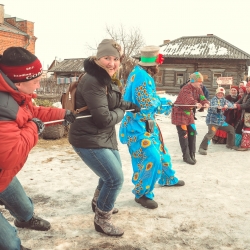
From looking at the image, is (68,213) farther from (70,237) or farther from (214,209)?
(214,209)

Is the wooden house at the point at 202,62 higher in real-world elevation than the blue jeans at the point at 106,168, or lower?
higher

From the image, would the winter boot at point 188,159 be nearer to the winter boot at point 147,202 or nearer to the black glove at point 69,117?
the winter boot at point 147,202

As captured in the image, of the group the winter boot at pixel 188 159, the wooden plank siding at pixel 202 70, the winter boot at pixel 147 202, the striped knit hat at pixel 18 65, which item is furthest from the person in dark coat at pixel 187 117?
the wooden plank siding at pixel 202 70


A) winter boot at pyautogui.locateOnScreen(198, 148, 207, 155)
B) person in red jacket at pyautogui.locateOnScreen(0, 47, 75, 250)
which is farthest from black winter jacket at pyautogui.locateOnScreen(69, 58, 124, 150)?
winter boot at pyautogui.locateOnScreen(198, 148, 207, 155)

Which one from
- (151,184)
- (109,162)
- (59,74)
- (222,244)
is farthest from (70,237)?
(59,74)

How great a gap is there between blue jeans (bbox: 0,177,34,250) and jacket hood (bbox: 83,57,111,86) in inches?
42.5

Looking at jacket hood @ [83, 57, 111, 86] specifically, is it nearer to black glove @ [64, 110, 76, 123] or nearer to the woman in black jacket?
the woman in black jacket

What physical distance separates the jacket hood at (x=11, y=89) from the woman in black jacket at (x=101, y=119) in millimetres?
699

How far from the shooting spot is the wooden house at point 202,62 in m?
22.3

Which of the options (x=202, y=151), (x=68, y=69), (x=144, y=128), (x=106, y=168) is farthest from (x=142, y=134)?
(x=68, y=69)

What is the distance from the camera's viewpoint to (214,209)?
3604mm

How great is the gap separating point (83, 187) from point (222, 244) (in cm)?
208

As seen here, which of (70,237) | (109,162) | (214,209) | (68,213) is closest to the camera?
(109,162)

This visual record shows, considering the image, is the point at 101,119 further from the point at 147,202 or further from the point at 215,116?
the point at 215,116
